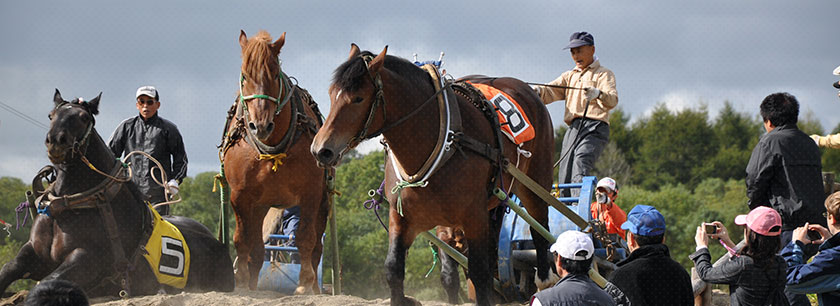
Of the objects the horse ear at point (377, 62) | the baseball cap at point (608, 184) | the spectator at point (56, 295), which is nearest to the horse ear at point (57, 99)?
the horse ear at point (377, 62)

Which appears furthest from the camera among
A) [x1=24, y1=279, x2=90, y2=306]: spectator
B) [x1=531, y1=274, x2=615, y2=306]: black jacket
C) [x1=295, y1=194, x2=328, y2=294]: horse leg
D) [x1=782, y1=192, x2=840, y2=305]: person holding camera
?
[x1=295, y1=194, x2=328, y2=294]: horse leg

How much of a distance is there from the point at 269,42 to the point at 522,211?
2.42 meters

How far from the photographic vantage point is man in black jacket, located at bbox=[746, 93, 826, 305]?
5.37 metres

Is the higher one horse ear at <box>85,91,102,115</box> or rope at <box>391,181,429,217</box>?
horse ear at <box>85,91,102,115</box>

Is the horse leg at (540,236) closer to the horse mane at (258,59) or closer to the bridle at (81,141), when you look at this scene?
the horse mane at (258,59)

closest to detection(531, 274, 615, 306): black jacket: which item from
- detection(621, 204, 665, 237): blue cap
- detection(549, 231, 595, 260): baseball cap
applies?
detection(549, 231, 595, 260): baseball cap

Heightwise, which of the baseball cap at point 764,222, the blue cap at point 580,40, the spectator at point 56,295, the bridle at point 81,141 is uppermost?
the blue cap at point 580,40

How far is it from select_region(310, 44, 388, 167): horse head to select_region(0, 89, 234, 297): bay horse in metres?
2.45

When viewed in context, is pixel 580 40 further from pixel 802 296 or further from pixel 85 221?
pixel 85 221

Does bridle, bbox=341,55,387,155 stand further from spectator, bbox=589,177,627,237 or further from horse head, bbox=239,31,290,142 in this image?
spectator, bbox=589,177,627,237

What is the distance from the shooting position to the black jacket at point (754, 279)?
14.3ft

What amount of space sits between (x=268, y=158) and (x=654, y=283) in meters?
3.47

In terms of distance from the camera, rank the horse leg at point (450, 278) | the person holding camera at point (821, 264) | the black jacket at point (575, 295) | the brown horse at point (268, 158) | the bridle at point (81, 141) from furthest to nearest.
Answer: the horse leg at point (450, 278) → the brown horse at point (268, 158) → the bridle at point (81, 141) → the person holding camera at point (821, 264) → the black jacket at point (575, 295)

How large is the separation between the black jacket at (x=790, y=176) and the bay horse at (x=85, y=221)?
472cm
